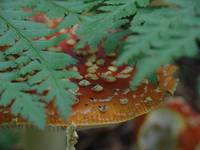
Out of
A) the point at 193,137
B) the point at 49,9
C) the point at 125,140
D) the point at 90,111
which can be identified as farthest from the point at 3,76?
the point at 125,140

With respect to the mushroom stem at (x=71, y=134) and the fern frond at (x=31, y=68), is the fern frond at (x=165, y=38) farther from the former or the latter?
the mushroom stem at (x=71, y=134)

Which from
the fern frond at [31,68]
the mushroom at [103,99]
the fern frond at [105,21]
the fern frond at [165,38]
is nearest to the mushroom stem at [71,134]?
the mushroom at [103,99]

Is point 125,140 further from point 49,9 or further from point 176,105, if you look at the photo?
point 49,9

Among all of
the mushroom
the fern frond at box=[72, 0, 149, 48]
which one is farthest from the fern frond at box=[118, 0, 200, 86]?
the mushroom

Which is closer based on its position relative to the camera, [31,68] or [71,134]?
[31,68]

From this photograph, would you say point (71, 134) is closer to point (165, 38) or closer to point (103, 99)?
point (103, 99)

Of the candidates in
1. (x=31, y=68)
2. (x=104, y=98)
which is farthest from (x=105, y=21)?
(x=104, y=98)
